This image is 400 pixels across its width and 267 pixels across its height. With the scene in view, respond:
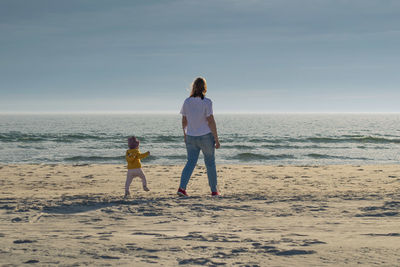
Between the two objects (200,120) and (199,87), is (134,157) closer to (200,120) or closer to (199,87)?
(200,120)

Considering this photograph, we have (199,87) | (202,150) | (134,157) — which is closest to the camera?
(199,87)

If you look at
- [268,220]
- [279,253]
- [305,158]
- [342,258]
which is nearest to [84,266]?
[279,253]

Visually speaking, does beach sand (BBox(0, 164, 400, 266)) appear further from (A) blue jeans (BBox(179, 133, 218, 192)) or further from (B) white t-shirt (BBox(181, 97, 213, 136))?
(B) white t-shirt (BBox(181, 97, 213, 136))

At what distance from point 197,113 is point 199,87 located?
48 cm

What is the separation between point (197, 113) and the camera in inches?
267

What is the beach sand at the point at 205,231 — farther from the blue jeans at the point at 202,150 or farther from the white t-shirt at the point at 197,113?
the white t-shirt at the point at 197,113

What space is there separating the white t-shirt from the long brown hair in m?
0.08

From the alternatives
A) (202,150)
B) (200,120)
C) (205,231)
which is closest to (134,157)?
(202,150)

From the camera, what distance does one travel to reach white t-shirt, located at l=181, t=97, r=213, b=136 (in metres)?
6.77

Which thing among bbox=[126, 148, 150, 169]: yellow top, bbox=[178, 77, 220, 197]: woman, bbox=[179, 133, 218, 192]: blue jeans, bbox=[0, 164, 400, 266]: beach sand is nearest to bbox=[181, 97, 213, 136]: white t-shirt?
bbox=[178, 77, 220, 197]: woman

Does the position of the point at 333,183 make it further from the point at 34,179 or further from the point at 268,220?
the point at 34,179

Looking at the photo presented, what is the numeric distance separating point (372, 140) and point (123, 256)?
37790 mm

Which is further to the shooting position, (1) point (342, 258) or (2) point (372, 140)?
(2) point (372, 140)

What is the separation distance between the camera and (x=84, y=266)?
3.31 metres
